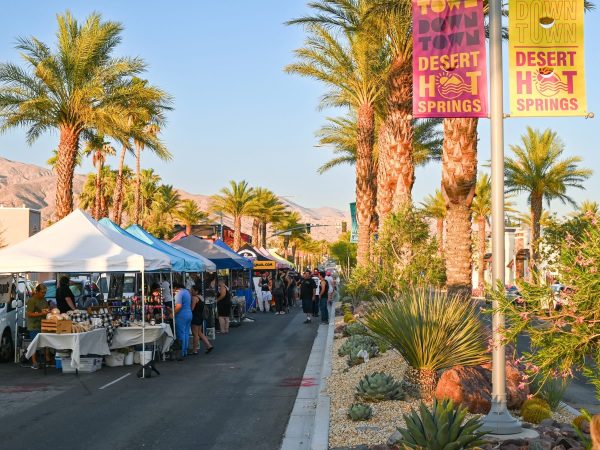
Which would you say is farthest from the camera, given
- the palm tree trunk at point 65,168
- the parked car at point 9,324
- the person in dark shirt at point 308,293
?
the person in dark shirt at point 308,293

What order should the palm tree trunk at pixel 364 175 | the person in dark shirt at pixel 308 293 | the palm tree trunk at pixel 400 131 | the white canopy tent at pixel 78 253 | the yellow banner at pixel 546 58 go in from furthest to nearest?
the palm tree trunk at pixel 364 175 < the person in dark shirt at pixel 308 293 < the palm tree trunk at pixel 400 131 < the white canopy tent at pixel 78 253 < the yellow banner at pixel 546 58

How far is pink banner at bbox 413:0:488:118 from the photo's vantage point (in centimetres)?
911

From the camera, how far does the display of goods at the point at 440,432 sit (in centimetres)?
691

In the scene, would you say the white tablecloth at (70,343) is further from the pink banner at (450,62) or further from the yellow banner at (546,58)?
the yellow banner at (546,58)

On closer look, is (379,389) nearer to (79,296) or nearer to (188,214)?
(79,296)

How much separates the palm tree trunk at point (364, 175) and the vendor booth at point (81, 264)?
51.3 ft

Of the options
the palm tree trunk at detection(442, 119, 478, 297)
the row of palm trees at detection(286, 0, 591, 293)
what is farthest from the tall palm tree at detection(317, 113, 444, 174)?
the palm tree trunk at detection(442, 119, 478, 297)

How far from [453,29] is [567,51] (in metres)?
1.23

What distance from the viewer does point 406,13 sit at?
73.3ft

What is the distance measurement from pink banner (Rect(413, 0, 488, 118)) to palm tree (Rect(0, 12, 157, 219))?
19532 millimetres

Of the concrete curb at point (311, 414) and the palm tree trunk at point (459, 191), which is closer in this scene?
the concrete curb at point (311, 414)

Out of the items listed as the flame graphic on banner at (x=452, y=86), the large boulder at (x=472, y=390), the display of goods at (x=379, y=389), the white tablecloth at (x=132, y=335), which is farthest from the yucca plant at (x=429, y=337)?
the white tablecloth at (x=132, y=335)

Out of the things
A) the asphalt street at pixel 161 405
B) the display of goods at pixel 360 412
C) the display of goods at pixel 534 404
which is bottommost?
the asphalt street at pixel 161 405

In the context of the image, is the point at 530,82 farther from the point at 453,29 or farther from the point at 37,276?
the point at 37,276
